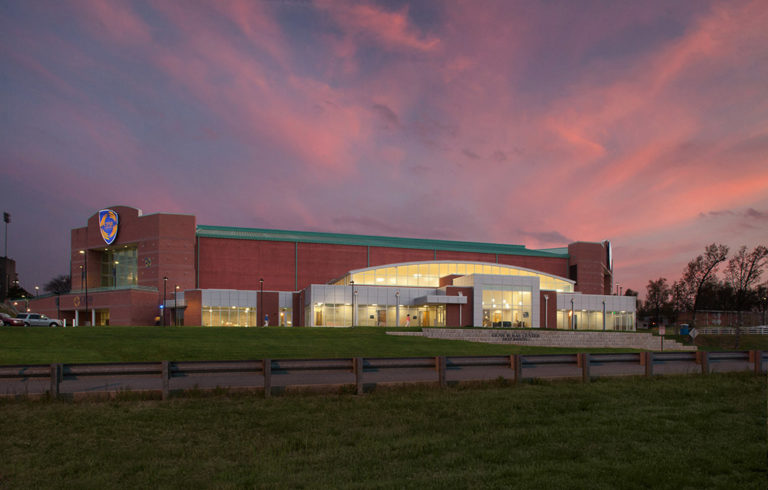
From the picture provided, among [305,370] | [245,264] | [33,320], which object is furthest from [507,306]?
[305,370]

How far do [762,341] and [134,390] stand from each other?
3083 inches

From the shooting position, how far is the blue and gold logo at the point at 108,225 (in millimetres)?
81750

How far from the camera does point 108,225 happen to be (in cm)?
8244

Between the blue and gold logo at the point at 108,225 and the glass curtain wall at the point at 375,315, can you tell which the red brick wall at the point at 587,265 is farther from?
the blue and gold logo at the point at 108,225

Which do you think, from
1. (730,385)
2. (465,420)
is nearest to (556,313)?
(730,385)

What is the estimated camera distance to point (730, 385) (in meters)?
15.2

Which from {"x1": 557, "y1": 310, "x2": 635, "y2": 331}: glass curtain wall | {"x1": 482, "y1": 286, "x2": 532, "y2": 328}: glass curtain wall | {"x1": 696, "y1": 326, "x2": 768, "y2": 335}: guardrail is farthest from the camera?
{"x1": 557, "y1": 310, "x2": 635, "y2": 331}: glass curtain wall

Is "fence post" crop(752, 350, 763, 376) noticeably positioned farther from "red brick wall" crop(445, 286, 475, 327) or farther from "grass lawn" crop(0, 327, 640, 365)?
"red brick wall" crop(445, 286, 475, 327)

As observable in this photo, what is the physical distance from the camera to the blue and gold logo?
81750mm

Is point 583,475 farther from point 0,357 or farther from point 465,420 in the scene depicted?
point 0,357

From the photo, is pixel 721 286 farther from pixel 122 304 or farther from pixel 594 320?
pixel 122 304

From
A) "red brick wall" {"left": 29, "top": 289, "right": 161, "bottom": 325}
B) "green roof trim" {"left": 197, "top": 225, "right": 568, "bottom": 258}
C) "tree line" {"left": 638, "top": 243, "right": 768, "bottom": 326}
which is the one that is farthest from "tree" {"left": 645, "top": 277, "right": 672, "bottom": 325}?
"red brick wall" {"left": 29, "top": 289, "right": 161, "bottom": 325}

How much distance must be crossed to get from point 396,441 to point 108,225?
84.2 metres

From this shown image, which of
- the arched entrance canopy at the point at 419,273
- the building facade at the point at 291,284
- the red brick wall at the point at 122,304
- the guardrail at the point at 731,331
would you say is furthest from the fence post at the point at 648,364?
the red brick wall at the point at 122,304
